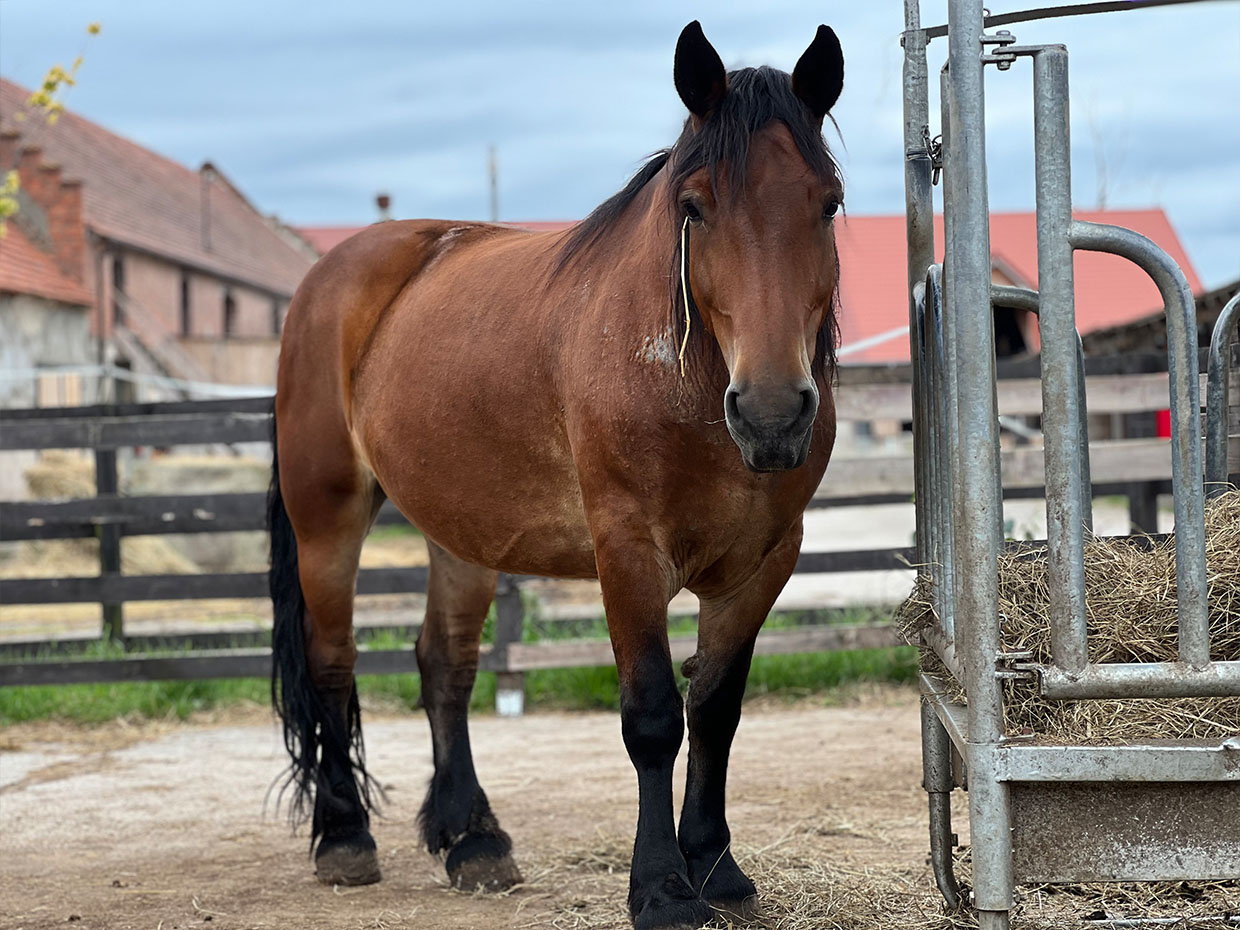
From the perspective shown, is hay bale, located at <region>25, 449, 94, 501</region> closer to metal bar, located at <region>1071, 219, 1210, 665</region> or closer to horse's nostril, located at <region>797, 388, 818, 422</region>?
horse's nostril, located at <region>797, 388, 818, 422</region>

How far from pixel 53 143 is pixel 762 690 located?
2921 cm

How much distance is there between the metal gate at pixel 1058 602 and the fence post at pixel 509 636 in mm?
4879

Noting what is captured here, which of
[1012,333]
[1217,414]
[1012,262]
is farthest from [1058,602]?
[1012,262]

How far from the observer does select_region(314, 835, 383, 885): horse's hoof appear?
414cm

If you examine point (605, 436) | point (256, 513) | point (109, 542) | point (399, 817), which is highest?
point (605, 436)

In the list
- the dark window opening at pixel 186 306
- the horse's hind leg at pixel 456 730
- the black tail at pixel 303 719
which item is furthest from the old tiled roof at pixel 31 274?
the horse's hind leg at pixel 456 730

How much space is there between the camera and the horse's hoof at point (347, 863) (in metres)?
4.14

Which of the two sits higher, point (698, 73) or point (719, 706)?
point (698, 73)

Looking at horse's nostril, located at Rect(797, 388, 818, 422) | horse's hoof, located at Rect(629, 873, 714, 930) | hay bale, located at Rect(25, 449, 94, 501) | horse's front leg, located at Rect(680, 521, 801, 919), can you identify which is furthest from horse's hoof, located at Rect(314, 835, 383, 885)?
hay bale, located at Rect(25, 449, 94, 501)

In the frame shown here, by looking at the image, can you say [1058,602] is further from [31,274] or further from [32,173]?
[32,173]

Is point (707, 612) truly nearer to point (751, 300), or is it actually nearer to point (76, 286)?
point (751, 300)

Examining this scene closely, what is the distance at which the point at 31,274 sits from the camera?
24.5 m

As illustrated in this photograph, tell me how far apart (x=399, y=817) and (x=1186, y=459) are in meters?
3.75

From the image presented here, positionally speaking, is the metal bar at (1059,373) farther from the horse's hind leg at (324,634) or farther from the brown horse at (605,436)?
the horse's hind leg at (324,634)
